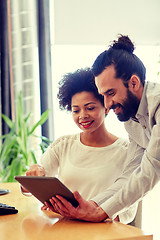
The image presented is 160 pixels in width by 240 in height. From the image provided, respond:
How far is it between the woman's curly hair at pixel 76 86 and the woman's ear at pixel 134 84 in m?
0.44

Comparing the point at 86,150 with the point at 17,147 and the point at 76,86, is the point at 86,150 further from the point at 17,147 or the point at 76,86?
the point at 17,147

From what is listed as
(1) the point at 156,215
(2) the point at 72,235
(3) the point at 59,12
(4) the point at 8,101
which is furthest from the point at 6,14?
(2) the point at 72,235

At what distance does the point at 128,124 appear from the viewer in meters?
2.17

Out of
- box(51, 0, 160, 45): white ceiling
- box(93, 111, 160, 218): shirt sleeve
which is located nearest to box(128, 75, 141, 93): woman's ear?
box(93, 111, 160, 218): shirt sleeve

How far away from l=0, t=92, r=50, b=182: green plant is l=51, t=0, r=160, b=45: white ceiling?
93 cm

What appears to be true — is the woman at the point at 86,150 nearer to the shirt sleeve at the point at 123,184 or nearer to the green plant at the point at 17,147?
the shirt sleeve at the point at 123,184

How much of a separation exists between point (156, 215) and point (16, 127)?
1729 mm

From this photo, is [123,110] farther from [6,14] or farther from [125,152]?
[6,14]

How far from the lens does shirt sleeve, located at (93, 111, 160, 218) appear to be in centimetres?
181

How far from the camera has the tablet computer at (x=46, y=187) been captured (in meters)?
1.68

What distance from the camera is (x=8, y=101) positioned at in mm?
4438

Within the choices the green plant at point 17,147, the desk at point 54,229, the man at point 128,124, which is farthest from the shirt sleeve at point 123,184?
the green plant at point 17,147

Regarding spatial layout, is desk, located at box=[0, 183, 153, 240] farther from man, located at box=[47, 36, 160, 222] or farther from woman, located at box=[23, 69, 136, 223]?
woman, located at box=[23, 69, 136, 223]

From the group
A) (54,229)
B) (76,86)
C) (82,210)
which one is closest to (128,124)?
(76,86)
